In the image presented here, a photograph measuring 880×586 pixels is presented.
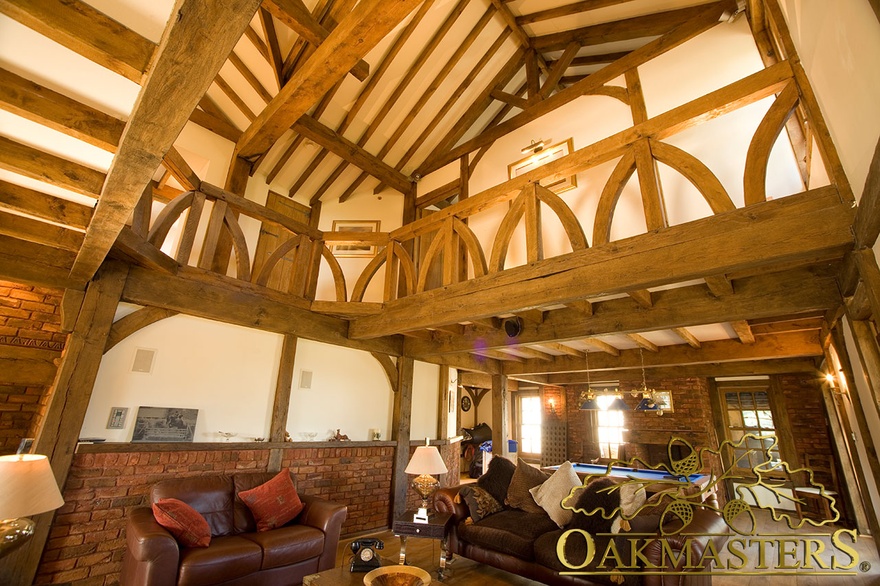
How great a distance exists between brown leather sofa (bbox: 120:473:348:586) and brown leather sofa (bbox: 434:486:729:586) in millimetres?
1271

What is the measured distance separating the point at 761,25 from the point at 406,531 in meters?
5.61

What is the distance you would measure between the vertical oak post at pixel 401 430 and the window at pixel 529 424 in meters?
6.32

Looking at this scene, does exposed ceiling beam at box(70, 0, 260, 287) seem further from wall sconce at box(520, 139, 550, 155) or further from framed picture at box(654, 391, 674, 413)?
framed picture at box(654, 391, 674, 413)

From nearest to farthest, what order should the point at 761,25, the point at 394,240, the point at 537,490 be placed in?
1. the point at 761,25
2. the point at 537,490
3. the point at 394,240

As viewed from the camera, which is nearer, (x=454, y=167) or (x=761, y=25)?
(x=761, y=25)

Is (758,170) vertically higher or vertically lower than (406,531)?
higher

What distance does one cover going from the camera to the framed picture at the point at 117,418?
3668 millimetres

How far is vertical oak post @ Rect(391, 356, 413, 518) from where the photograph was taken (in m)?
5.70

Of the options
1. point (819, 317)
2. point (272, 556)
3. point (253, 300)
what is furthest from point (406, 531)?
point (819, 317)

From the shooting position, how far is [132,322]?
3.81m

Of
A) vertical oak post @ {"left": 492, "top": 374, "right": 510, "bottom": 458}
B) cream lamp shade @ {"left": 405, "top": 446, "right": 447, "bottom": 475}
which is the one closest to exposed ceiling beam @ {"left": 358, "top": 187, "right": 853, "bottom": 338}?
cream lamp shade @ {"left": 405, "top": 446, "right": 447, "bottom": 475}

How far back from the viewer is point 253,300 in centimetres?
460

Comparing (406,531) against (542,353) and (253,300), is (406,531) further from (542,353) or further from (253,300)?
(542,353)

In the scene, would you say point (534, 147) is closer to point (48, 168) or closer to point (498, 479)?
point (498, 479)
